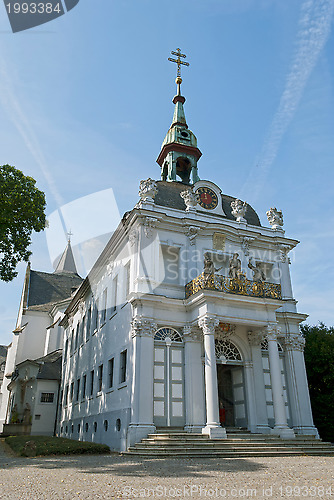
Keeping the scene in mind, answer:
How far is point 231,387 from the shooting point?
2091 cm

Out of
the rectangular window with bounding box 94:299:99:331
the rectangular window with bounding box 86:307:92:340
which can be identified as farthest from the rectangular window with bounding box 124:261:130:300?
the rectangular window with bounding box 86:307:92:340

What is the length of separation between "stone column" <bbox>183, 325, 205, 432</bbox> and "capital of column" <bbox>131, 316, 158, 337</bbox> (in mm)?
1809

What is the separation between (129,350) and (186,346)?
266 centimetres

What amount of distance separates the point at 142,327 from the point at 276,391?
258 inches

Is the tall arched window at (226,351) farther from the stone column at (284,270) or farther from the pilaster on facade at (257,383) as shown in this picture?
the stone column at (284,270)

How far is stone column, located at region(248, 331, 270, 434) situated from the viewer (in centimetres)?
1898

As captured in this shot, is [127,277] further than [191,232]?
Yes

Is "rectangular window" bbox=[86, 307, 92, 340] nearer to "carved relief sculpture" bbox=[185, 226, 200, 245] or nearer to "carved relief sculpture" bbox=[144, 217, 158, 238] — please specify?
"carved relief sculpture" bbox=[144, 217, 158, 238]

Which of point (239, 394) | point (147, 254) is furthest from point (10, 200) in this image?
point (239, 394)

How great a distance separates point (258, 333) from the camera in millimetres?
19875

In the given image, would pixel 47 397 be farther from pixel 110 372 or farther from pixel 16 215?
pixel 16 215

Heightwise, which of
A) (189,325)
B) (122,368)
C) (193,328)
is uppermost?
(189,325)

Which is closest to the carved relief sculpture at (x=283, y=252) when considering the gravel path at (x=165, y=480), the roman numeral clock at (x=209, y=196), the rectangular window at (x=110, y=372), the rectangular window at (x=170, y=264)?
the roman numeral clock at (x=209, y=196)

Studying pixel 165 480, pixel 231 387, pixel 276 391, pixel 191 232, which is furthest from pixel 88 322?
pixel 165 480
